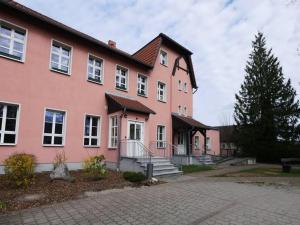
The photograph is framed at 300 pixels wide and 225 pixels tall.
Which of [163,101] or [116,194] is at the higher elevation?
[163,101]

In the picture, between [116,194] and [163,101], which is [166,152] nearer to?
[163,101]

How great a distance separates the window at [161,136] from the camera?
20.1m

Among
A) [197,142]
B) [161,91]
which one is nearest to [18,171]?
[161,91]

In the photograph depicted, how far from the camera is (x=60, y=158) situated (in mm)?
12969

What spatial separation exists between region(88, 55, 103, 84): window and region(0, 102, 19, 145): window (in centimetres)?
478

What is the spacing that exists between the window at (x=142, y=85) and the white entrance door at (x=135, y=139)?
10.8 feet

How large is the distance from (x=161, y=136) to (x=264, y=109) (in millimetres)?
14211

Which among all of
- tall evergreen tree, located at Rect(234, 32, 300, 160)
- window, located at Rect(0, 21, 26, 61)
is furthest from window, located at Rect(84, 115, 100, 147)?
tall evergreen tree, located at Rect(234, 32, 300, 160)

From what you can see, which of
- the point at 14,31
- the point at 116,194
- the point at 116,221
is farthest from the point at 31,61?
the point at 116,221

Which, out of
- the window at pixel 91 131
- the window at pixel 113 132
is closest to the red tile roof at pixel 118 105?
the window at pixel 113 132

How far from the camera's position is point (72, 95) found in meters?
14.1

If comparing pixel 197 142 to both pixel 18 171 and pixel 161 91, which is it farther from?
pixel 18 171

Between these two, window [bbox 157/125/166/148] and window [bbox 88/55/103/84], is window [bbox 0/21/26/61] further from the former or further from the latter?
window [bbox 157/125/166/148]

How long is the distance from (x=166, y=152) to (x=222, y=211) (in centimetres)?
1380
